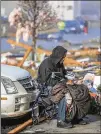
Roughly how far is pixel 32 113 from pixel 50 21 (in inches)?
493

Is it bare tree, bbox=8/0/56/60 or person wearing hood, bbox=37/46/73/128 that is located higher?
bare tree, bbox=8/0/56/60

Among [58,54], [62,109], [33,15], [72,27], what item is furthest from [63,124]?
[72,27]

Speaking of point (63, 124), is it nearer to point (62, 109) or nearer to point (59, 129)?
point (59, 129)

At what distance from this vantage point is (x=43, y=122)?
7137mm

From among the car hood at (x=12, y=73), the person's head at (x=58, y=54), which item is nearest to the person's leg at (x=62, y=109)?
the person's head at (x=58, y=54)

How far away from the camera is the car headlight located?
6.79m

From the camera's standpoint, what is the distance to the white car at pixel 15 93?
669 centimetres

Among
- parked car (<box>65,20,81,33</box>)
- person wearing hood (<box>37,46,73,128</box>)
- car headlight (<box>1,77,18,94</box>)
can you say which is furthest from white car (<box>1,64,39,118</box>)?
parked car (<box>65,20,81,33</box>)

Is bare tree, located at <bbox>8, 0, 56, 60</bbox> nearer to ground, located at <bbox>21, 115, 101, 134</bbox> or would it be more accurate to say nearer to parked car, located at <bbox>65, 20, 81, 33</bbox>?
ground, located at <bbox>21, 115, 101, 134</bbox>

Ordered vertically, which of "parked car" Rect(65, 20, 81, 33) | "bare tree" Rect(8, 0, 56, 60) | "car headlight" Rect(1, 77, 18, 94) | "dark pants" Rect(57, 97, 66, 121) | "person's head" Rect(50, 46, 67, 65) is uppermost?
"parked car" Rect(65, 20, 81, 33)

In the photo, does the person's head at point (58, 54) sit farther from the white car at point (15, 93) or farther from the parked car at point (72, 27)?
the parked car at point (72, 27)

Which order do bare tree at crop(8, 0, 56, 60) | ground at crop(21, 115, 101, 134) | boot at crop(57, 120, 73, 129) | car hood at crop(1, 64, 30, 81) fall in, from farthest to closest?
bare tree at crop(8, 0, 56, 60) → car hood at crop(1, 64, 30, 81) → boot at crop(57, 120, 73, 129) → ground at crop(21, 115, 101, 134)

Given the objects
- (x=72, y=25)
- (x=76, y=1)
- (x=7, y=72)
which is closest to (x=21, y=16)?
(x=7, y=72)

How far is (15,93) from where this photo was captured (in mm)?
6805
